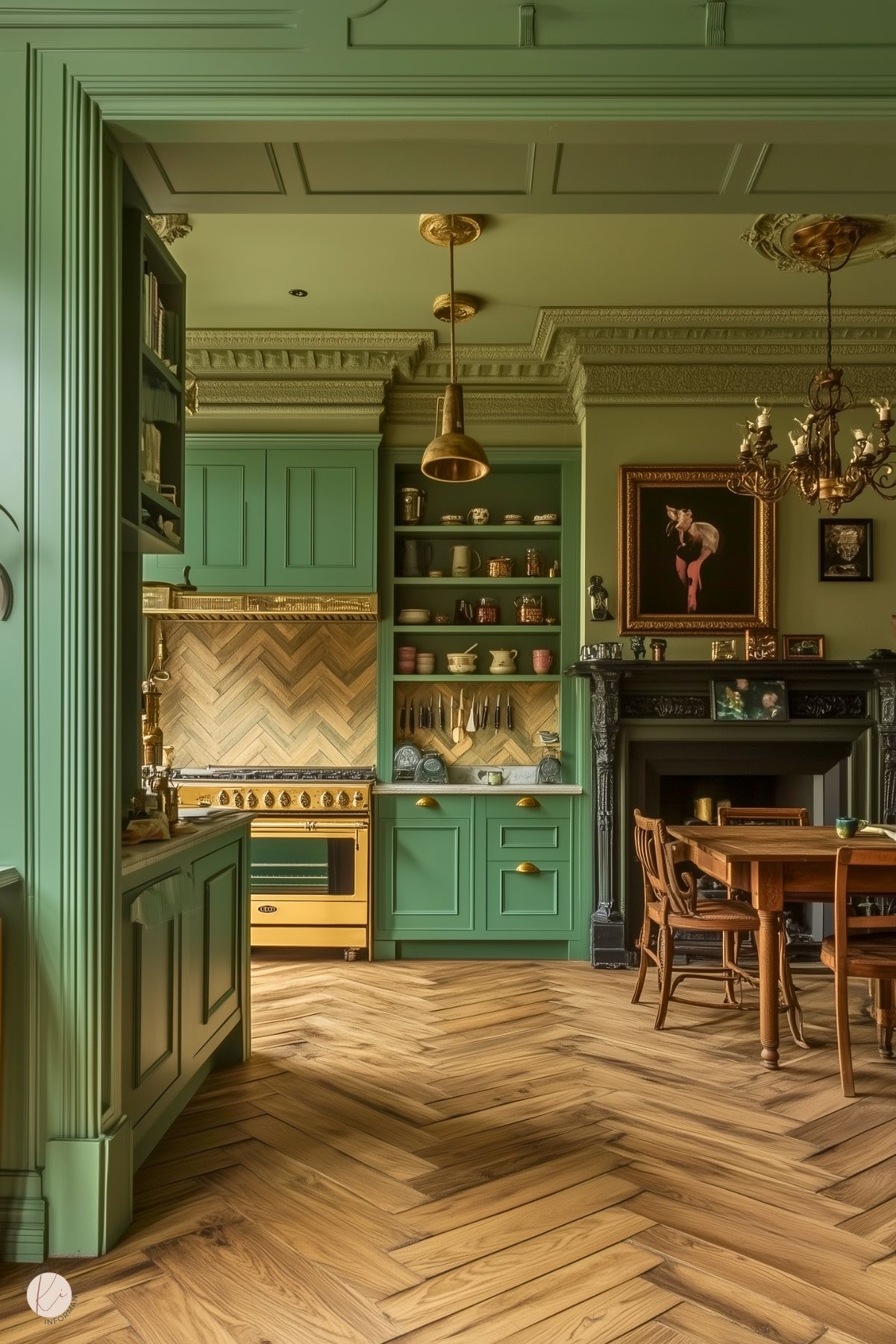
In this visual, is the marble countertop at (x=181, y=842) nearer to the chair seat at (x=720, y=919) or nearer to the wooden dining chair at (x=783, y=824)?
the chair seat at (x=720, y=919)

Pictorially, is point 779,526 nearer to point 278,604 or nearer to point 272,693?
point 278,604

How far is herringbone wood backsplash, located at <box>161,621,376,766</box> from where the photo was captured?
595 cm

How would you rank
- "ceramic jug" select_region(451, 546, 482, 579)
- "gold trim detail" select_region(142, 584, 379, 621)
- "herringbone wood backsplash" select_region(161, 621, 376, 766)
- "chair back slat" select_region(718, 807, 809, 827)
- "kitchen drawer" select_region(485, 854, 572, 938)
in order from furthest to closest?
1. "herringbone wood backsplash" select_region(161, 621, 376, 766)
2. "ceramic jug" select_region(451, 546, 482, 579)
3. "gold trim detail" select_region(142, 584, 379, 621)
4. "kitchen drawer" select_region(485, 854, 572, 938)
5. "chair back slat" select_region(718, 807, 809, 827)

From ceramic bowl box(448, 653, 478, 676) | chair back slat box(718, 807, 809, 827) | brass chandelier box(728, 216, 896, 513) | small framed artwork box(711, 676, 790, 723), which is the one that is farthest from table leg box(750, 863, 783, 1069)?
ceramic bowl box(448, 653, 478, 676)

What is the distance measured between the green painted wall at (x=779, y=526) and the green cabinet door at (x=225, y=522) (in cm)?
187

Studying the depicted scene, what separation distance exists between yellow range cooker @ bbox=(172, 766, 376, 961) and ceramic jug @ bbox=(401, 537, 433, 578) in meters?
1.33

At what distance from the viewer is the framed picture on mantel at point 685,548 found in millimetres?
5340

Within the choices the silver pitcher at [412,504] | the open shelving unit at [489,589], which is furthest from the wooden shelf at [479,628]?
the silver pitcher at [412,504]

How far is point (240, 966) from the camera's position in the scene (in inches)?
146

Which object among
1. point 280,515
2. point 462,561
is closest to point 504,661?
point 462,561

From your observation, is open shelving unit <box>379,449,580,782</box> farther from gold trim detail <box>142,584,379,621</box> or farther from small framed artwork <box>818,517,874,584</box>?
small framed artwork <box>818,517,874,584</box>

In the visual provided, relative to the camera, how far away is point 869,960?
3.34m

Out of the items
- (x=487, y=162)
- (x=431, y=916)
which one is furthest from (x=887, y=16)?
(x=431, y=916)

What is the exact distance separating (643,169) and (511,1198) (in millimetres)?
2734
